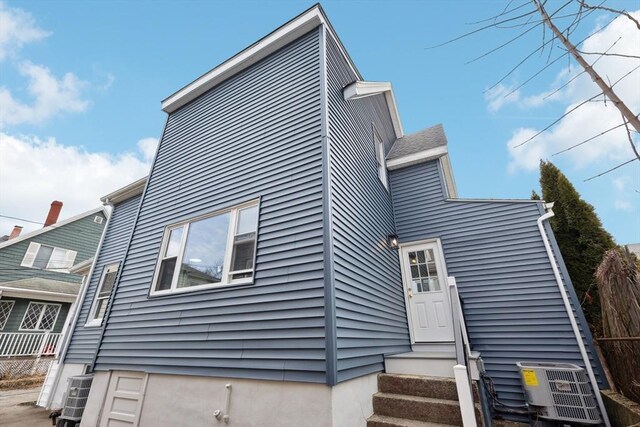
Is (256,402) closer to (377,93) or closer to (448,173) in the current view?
(377,93)

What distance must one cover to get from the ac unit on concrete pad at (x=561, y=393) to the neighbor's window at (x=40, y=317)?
18158 mm

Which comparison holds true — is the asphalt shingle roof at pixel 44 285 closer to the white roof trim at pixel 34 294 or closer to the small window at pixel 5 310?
the white roof trim at pixel 34 294

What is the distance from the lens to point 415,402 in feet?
10.7

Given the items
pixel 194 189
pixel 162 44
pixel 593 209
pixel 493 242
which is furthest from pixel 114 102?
pixel 593 209

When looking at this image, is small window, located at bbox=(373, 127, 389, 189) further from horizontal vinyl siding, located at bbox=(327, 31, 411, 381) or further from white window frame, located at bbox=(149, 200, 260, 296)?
white window frame, located at bbox=(149, 200, 260, 296)

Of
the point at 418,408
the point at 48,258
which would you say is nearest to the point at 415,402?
the point at 418,408

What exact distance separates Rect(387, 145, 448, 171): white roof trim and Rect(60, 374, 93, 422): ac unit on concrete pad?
26.0 ft

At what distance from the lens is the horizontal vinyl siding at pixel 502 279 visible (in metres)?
4.65

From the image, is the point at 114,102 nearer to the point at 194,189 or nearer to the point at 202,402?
the point at 194,189

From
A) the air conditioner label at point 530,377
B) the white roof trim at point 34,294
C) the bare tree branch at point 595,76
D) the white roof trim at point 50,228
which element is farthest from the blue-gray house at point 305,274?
the white roof trim at point 50,228

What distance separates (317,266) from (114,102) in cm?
1650

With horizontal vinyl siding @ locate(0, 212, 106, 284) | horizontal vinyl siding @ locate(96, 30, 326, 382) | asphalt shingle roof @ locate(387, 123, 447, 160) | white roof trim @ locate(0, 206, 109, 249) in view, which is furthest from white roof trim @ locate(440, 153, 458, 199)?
white roof trim @ locate(0, 206, 109, 249)

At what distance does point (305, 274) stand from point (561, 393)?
4.08 metres

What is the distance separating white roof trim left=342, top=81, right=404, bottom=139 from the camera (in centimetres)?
529
